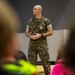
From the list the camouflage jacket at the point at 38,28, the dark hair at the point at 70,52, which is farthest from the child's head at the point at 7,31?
the camouflage jacket at the point at 38,28

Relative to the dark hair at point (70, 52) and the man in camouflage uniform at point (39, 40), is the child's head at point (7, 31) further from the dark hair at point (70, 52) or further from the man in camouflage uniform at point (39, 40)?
the man in camouflage uniform at point (39, 40)

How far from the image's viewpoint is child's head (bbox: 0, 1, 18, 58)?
0.84 meters

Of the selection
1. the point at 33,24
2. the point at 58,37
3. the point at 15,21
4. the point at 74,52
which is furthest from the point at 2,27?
the point at 58,37

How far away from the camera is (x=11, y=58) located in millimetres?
894

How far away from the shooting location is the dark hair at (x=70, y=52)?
953 millimetres

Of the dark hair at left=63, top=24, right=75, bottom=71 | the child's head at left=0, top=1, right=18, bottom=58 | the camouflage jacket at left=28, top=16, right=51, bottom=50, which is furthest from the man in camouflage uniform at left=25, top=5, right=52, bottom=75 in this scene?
the child's head at left=0, top=1, right=18, bottom=58

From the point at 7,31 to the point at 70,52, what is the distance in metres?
0.27

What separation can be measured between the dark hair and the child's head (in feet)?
0.66

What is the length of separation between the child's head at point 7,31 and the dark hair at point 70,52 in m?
0.20

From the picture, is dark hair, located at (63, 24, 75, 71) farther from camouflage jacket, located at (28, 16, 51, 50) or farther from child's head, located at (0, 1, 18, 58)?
camouflage jacket, located at (28, 16, 51, 50)

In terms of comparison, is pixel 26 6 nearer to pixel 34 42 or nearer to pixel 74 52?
pixel 34 42

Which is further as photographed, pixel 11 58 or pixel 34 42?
pixel 34 42

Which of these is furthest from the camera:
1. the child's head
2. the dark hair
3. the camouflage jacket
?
the camouflage jacket

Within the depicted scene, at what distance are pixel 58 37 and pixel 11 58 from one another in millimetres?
5944
